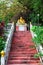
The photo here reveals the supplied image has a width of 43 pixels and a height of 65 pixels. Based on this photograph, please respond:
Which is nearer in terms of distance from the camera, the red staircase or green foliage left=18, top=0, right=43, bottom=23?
the red staircase

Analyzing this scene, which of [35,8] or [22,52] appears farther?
[35,8]

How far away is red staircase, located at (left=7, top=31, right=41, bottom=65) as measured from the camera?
49.2 ft

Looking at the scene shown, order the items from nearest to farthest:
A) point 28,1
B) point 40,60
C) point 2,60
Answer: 1. point 2,60
2. point 40,60
3. point 28,1

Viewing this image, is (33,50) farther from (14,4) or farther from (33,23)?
(14,4)

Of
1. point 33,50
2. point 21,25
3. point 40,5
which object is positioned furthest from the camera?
point 21,25

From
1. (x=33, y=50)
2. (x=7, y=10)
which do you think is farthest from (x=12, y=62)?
(x=7, y=10)

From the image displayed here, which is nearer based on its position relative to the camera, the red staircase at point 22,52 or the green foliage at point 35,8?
the red staircase at point 22,52

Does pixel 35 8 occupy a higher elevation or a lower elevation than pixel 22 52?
higher

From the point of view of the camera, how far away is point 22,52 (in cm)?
1658

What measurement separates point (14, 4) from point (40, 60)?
10707 millimetres

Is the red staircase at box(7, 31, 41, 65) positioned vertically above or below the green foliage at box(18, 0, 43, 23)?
below

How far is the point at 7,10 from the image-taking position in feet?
80.4

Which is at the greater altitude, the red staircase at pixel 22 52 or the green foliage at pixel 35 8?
the green foliage at pixel 35 8

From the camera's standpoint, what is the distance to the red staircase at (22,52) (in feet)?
49.2
